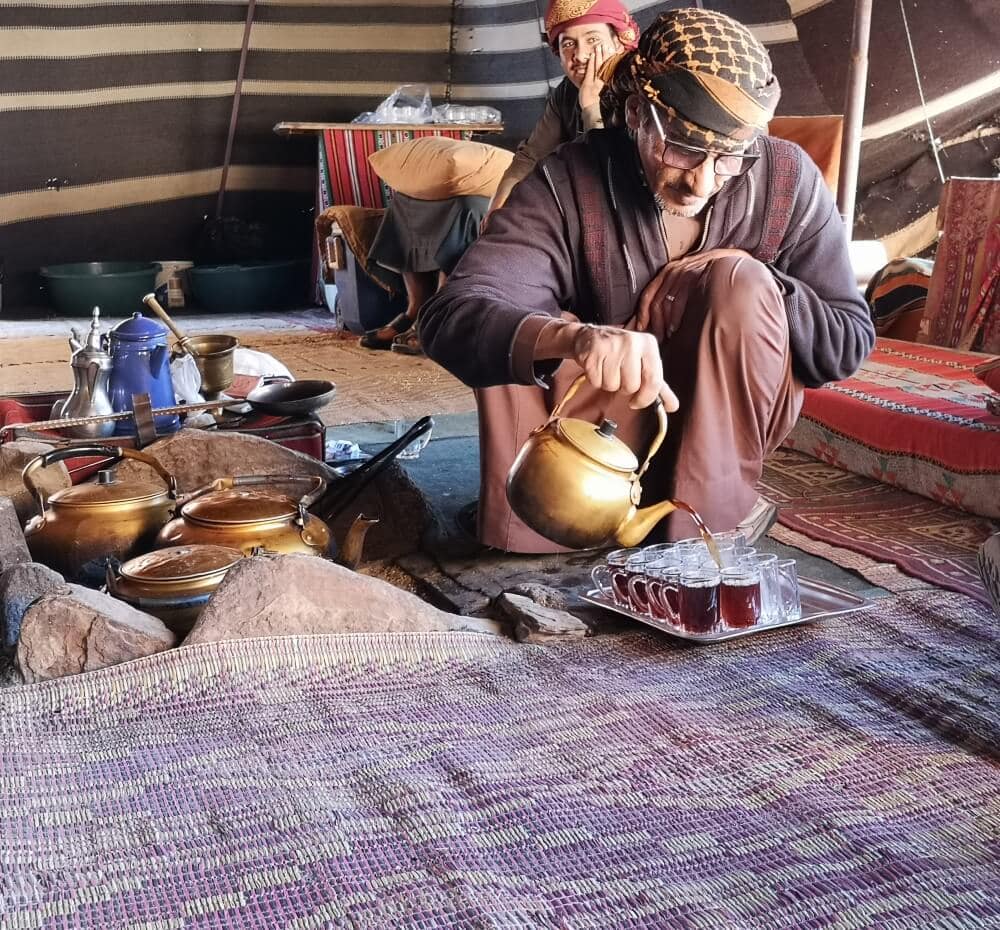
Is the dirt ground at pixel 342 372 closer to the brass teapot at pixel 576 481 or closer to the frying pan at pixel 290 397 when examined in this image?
the frying pan at pixel 290 397

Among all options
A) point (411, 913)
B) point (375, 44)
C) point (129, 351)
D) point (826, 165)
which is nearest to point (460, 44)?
point (375, 44)

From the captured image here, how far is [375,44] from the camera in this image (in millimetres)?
7484

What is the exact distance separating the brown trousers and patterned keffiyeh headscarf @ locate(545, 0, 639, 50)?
55.3 inches

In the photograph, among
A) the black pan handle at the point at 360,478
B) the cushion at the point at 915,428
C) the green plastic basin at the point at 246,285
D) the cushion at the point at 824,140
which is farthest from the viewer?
the green plastic basin at the point at 246,285

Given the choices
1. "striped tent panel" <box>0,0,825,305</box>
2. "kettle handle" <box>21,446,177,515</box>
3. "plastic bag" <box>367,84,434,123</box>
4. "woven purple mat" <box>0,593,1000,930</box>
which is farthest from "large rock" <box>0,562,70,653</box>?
"striped tent panel" <box>0,0,825,305</box>

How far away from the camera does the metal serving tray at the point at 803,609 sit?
6.16ft

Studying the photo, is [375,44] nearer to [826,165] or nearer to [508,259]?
[826,165]

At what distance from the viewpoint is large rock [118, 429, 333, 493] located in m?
2.55

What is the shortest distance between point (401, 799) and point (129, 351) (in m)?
1.70

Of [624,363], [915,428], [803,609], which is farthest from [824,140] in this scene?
[624,363]

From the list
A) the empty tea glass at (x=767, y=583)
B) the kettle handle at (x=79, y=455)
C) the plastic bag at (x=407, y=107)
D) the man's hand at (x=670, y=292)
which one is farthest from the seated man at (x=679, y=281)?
the plastic bag at (x=407, y=107)

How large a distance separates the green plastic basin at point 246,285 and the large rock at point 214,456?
4.92 m

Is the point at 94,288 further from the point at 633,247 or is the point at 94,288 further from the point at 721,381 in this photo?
the point at 721,381

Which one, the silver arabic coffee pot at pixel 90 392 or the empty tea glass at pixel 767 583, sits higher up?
the silver arabic coffee pot at pixel 90 392
